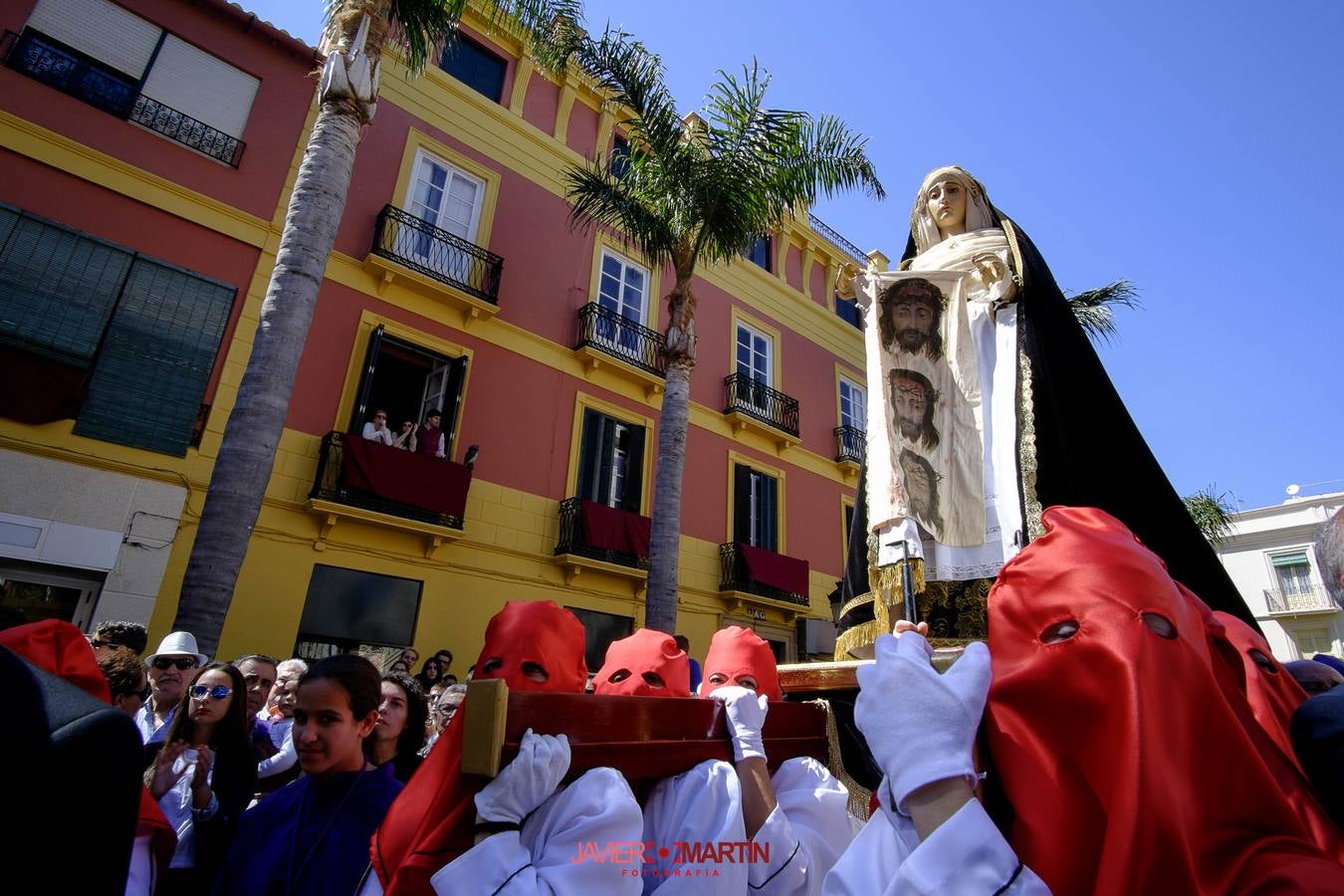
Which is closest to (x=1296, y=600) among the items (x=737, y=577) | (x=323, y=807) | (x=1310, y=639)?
(x=1310, y=639)

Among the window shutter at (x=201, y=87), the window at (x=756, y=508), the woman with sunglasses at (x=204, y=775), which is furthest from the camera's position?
the window at (x=756, y=508)

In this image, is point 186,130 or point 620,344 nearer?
point 186,130

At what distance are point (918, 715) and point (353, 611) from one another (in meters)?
10.2

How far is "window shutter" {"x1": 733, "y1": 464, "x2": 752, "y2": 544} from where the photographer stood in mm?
14891

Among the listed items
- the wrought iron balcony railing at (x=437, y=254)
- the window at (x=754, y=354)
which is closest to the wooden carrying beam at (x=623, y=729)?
the wrought iron balcony railing at (x=437, y=254)

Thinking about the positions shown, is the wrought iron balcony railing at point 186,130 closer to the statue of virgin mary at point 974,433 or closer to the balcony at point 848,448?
the statue of virgin mary at point 974,433

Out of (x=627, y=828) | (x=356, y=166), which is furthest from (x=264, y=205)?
(x=627, y=828)

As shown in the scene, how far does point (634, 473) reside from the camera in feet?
44.0

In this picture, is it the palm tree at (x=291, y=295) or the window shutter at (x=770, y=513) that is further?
the window shutter at (x=770, y=513)

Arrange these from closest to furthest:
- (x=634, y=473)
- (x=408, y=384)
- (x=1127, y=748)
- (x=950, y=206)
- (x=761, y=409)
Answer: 1. (x=1127, y=748)
2. (x=950, y=206)
3. (x=408, y=384)
4. (x=634, y=473)
5. (x=761, y=409)

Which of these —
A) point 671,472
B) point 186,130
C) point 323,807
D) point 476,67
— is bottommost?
point 323,807

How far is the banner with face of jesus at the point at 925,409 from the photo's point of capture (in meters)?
2.73

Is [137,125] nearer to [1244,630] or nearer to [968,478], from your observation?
[968,478]

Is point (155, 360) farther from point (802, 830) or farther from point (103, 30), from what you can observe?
point (802, 830)
